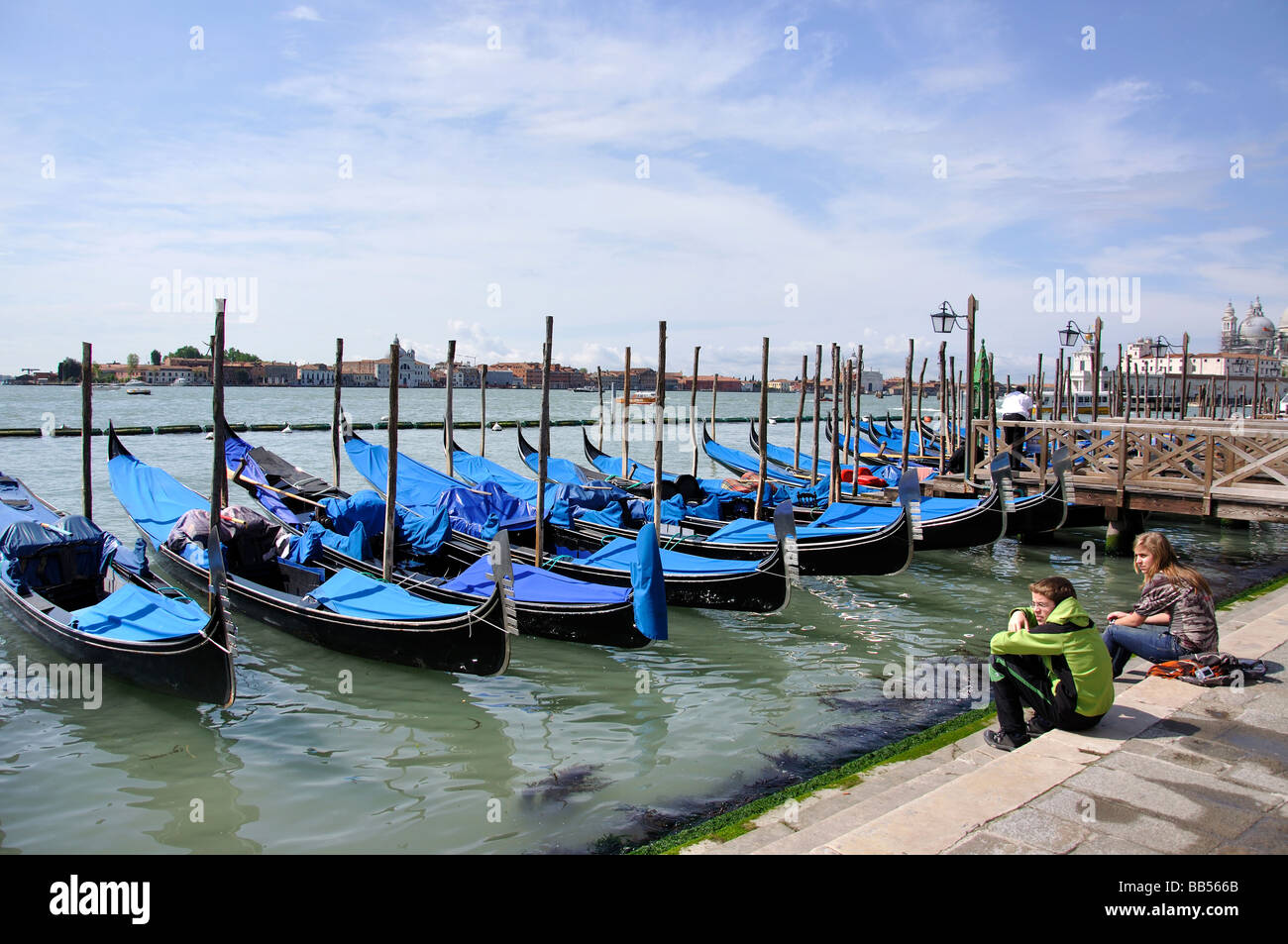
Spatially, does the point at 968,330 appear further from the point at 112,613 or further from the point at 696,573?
the point at 112,613

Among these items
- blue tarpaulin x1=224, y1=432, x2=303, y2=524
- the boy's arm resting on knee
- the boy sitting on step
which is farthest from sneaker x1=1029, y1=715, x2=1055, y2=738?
blue tarpaulin x1=224, y1=432, x2=303, y2=524

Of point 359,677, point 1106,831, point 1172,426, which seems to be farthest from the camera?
point 1172,426

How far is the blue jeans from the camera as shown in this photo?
3.87m

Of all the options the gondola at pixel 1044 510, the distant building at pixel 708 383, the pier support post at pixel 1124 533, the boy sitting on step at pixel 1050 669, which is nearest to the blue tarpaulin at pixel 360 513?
the boy sitting on step at pixel 1050 669

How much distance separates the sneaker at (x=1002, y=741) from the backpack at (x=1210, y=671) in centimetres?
103

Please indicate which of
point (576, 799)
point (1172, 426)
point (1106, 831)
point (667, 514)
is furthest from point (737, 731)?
point (1172, 426)

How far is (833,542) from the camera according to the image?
8.16 meters

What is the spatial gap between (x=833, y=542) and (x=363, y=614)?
14.5 ft

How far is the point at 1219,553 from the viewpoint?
10.4 meters

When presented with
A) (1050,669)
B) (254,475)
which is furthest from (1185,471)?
(254,475)

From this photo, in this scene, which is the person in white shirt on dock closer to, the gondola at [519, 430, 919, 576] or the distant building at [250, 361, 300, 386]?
the gondola at [519, 430, 919, 576]

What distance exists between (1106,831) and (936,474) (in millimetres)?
9997

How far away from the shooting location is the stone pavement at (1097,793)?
97.7 inches
